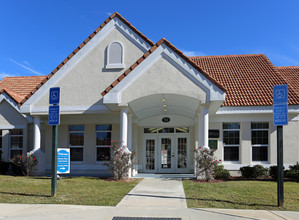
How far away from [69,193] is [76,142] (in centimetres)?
818

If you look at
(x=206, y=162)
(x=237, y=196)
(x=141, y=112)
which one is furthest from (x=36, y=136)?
(x=237, y=196)

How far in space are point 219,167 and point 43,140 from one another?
35.8ft

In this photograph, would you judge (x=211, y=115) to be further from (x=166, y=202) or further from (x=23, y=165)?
(x=23, y=165)

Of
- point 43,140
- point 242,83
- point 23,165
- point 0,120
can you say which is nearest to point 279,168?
point 242,83

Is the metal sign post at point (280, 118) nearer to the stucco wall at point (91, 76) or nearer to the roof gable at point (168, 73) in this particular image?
the roof gable at point (168, 73)

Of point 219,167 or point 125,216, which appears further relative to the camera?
point 219,167

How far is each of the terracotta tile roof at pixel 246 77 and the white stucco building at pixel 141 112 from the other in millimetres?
57

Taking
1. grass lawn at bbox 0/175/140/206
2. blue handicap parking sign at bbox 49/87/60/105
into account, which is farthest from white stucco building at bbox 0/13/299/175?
blue handicap parking sign at bbox 49/87/60/105

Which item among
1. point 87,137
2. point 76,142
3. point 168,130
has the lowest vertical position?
point 76,142

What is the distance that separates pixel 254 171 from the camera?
15.2m

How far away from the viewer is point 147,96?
45.0 ft

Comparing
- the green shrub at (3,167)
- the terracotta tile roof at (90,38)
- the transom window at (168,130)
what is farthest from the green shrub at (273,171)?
the green shrub at (3,167)

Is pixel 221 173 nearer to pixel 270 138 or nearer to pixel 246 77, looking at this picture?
pixel 270 138

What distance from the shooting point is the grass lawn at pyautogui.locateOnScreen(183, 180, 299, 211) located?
843 cm
